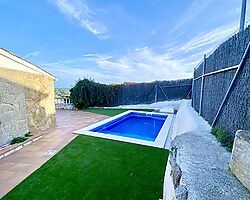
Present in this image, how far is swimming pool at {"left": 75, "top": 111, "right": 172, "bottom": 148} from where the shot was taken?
20.8ft

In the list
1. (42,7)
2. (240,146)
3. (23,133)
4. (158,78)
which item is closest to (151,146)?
(240,146)

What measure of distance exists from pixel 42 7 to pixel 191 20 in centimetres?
924

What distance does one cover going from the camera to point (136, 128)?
9.98m

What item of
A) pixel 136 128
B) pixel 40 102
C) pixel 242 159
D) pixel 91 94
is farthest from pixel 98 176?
pixel 91 94

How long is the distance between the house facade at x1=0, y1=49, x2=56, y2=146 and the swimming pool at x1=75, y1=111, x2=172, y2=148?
1.93 metres

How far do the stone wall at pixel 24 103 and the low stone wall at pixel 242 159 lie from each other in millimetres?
6204

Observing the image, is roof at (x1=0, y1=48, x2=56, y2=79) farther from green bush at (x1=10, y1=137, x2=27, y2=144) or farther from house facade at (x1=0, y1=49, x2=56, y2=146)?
green bush at (x1=10, y1=137, x2=27, y2=144)

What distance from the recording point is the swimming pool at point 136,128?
250 inches

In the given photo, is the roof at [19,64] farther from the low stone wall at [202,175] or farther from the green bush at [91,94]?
the green bush at [91,94]

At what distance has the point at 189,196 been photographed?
63.7 inches

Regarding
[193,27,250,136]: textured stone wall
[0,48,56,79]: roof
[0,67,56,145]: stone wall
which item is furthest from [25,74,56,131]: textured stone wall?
[193,27,250,136]: textured stone wall

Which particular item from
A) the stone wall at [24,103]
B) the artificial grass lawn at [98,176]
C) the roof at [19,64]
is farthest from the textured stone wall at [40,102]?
the artificial grass lawn at [98,176]

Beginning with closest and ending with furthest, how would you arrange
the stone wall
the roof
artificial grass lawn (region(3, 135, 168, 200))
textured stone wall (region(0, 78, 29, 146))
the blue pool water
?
artificial grass lawn (region(3, 135, 168, 200))
textured stone wall (region(0, 78, 29, 146))
the stone wall
the roof
the blue pool water

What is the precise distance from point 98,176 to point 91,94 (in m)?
12.7
